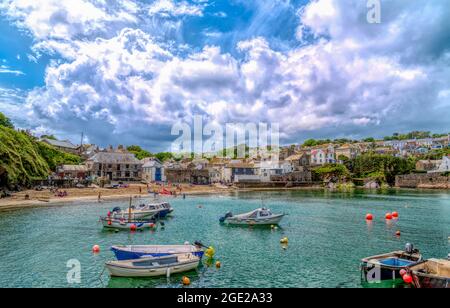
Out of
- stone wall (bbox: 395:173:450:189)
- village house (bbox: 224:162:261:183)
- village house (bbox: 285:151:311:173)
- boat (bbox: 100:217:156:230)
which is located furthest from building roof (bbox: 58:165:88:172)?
stone wall (bbox: 395:173:450:189)

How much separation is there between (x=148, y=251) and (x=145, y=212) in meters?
20.8

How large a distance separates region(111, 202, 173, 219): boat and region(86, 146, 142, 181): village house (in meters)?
63.1

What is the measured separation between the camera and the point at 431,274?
723 inches

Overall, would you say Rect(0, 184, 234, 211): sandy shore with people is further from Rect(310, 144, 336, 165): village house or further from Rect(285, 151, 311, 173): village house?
Rect(310, 144, 336, 165): village house

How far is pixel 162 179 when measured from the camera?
11800 centimetres

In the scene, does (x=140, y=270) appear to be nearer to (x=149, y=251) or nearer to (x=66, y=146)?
(x=149, y=251)

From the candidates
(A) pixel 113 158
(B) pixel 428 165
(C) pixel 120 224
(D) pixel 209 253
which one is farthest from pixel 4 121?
(B) pixel 428 165

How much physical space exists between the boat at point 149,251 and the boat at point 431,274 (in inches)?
Answer: 537

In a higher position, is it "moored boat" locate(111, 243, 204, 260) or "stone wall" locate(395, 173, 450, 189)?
"stone wall" locate(395, 173, 450, 189)

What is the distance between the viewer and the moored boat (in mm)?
23684

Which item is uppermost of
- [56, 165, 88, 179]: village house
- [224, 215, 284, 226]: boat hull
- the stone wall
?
[56, 165, 88, 179]: village house

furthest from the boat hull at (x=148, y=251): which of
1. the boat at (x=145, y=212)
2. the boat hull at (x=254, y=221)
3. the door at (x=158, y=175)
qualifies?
the door at (x=158, y=175)
